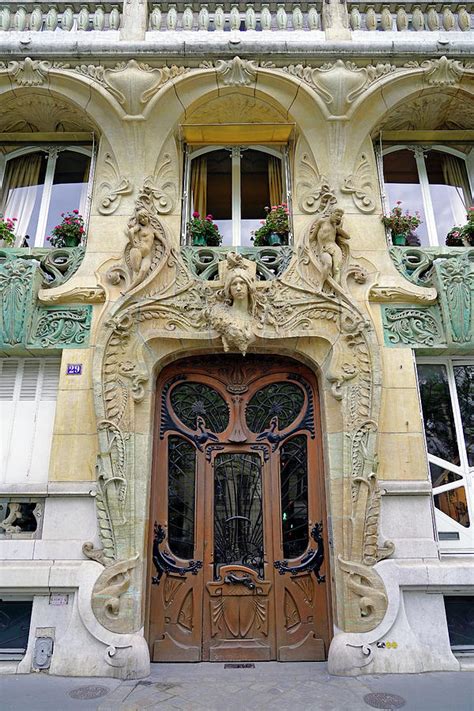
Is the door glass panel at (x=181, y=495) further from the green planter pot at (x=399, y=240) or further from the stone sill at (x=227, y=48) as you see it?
the stone sill at (x=227, y=48)

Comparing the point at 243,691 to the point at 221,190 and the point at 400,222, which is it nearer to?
the point at 400,222

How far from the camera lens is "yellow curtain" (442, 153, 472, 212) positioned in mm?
8258

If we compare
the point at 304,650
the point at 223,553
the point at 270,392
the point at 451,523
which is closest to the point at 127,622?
the point at 223,553

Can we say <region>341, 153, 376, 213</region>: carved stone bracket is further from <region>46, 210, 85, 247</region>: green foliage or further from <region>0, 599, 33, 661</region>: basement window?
<region>0, 599, 33, 661</region>: basement window

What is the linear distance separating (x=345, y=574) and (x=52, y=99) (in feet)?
26.5

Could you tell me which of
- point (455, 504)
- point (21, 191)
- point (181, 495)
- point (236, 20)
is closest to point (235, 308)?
point (181, 495)

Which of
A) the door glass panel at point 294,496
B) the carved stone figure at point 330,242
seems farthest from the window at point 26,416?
the carved stone figure at point 330,242

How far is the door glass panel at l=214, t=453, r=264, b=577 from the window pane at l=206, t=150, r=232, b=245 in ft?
11.3

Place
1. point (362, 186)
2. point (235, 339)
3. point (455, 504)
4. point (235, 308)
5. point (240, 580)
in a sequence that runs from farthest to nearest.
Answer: point (362, 186) < point (235, 308) < point (235, 339) < point (455, 504) < point (240, 580)

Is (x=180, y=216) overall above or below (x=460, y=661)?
above

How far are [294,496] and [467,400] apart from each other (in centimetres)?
273

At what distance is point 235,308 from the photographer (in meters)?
6.76

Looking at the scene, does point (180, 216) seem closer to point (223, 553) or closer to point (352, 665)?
point (223, 553)

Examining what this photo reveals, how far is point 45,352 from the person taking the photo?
6.81 metres
